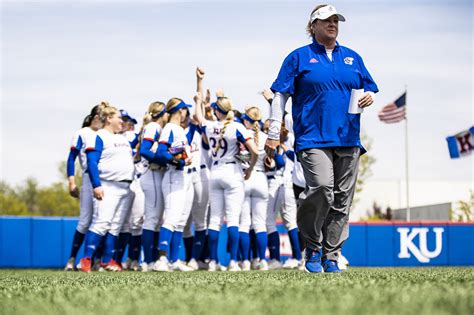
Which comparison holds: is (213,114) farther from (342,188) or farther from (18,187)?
(18,187)

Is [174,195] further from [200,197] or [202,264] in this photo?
[202,264]

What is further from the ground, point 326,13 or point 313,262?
point 326,13

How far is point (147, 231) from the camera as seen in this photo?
10852 mm

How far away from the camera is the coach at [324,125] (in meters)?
6.51

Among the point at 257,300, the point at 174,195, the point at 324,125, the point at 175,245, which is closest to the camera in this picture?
the point at 257,300

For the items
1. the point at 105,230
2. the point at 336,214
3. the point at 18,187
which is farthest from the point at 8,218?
the point at 18,187

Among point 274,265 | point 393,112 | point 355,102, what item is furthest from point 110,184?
point 393,112

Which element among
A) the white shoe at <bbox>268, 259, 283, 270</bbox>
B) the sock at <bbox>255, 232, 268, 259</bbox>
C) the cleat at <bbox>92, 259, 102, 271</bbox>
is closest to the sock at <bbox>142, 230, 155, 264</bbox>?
the cleat at <bbox>92, 259, 102, 271</bbox>

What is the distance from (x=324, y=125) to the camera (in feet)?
21.3

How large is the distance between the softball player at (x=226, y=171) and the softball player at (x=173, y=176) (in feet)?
1.46

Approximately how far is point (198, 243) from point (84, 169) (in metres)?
2.05

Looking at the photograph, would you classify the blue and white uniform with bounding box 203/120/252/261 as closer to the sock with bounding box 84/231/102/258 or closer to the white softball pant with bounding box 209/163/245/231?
the white softball pant with bounding box 209/163/245/231

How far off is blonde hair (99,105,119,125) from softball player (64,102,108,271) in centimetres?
21

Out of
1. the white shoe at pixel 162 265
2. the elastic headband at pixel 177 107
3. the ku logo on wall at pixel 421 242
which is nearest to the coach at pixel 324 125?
the white shoe at pixel 162 265
